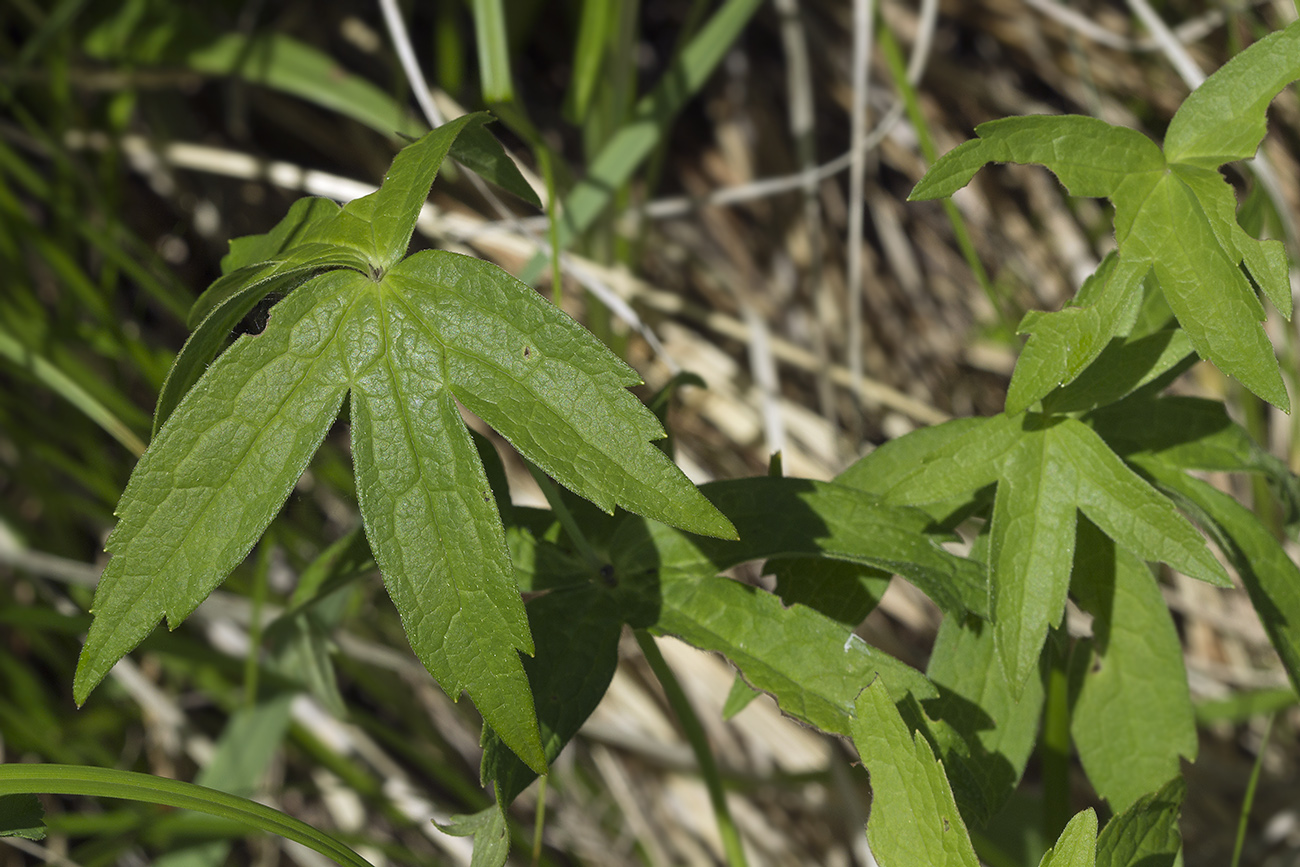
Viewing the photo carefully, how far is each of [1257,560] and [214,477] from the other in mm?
948

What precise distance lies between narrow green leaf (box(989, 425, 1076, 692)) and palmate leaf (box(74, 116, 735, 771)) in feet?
0.95

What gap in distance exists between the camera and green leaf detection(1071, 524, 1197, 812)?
96 cm

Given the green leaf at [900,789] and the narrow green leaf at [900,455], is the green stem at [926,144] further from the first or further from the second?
the green leaf at [900,789]

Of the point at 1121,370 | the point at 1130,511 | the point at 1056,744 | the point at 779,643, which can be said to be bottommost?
the point at 1056,744

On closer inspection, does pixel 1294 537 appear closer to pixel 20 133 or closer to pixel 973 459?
pixel 973 459

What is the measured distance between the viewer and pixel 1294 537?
3.35 feet

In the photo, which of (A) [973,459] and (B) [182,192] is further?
(B) [182,192]

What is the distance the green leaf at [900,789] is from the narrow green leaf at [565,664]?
225mm

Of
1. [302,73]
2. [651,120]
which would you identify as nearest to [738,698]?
[651,120]

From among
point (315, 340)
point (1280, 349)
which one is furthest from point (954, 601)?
point (1280, 349)

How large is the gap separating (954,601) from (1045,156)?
38 cm

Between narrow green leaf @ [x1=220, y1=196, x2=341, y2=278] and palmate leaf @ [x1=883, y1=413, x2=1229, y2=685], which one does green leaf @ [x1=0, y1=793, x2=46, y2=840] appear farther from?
palmate leaf @ [x1=883, y1=413, x2=1229, y2=685]

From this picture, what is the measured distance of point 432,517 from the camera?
73cm

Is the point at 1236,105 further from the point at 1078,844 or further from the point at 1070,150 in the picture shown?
the point at 1078,844
